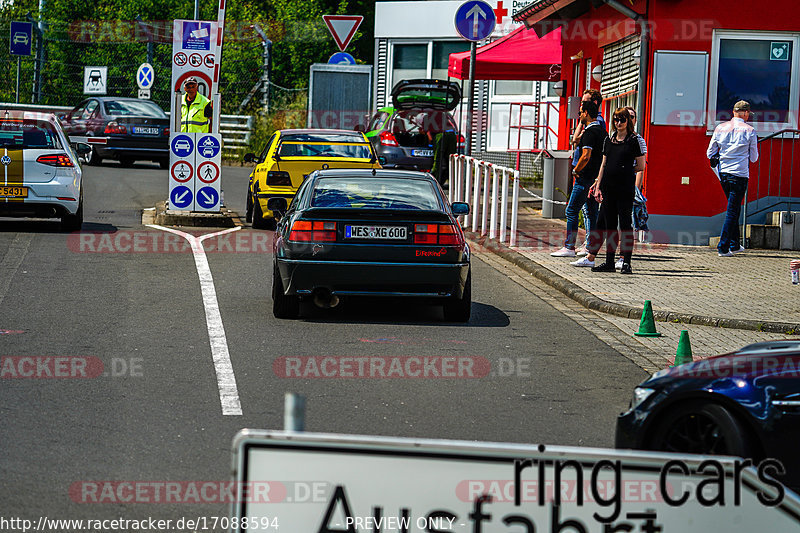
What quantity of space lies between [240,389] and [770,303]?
20.5 ft

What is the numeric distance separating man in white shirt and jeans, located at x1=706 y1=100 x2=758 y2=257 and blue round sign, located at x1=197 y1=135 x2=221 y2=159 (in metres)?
7.07

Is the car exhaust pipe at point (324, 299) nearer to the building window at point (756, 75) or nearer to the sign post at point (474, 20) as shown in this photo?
the sign post at point (474, 20)

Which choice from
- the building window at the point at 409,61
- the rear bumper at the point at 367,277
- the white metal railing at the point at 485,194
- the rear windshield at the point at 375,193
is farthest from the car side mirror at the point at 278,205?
the building window at the point at 409,61

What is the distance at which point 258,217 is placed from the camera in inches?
725

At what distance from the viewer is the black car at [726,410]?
17.8ft

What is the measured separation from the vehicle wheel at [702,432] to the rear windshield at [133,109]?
26249 mm

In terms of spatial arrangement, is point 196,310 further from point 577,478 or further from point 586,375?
point 577,478

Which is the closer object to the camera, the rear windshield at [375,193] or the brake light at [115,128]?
the rear windshield at [375,193]

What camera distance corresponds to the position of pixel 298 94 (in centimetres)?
4284

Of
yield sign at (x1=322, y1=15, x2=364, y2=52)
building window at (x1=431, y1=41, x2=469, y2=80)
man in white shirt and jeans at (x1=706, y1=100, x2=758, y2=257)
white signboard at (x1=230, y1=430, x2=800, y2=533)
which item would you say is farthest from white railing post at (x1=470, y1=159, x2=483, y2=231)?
building window at (x1=431, y1=41, x2=469, y2=80)

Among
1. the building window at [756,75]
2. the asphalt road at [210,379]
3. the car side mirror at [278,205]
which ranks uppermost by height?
the building window at [756,75]

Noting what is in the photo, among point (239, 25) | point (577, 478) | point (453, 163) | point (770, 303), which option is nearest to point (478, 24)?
point (453, 163)

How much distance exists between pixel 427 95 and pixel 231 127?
972 cm

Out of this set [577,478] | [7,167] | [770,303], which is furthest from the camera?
[7,167]
